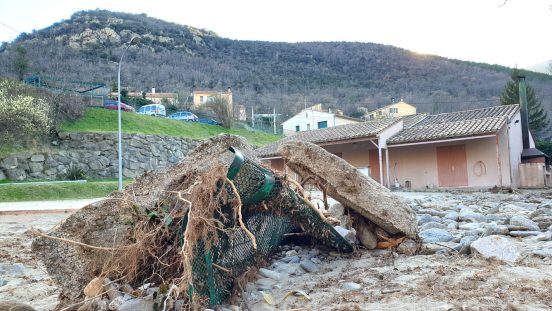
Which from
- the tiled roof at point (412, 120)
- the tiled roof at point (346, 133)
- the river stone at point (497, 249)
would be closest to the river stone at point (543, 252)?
the river stone at point (497, 249)

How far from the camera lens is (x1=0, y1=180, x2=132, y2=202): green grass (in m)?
18.6

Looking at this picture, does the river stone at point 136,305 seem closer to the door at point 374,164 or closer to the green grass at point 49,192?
the green grass at point 49,192

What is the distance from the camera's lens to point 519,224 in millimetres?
5320

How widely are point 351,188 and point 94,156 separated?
2722cm

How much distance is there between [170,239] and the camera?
3221 mm

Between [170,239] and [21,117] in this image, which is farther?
[21,117]

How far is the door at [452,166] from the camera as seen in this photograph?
19391 mm

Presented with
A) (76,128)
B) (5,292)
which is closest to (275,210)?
(5,292)

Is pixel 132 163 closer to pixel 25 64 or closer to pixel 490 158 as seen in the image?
pixel 25 64

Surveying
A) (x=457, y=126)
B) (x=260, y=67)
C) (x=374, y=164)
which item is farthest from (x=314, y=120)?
(x=260, y=67)

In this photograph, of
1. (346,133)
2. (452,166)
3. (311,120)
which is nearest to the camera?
(452,166)

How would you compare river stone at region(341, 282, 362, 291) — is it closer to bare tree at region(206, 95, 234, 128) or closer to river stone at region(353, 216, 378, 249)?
river stone at region(353, 216, 378, 249)

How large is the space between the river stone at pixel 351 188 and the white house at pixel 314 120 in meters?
38.6

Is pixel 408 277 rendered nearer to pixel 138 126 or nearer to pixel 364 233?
pixel 364 233
